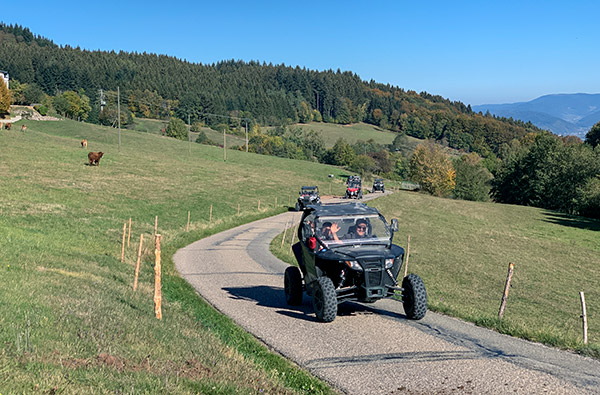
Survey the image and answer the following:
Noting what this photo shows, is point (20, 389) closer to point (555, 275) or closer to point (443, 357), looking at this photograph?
point (443, 357)

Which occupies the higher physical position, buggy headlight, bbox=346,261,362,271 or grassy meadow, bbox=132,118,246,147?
grassy meadow, bbox=132,118,246,147

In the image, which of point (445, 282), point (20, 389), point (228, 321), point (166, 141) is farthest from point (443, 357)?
point (166, 141)

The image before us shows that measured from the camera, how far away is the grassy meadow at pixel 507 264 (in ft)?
46.0

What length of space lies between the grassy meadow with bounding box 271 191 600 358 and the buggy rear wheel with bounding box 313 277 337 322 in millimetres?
3482

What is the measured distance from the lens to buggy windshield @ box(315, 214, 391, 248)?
12.2 m

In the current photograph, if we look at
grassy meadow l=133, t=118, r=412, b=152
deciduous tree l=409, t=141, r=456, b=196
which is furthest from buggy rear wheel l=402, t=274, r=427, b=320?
grassy meadow l=133, t=118, r=412, b=152

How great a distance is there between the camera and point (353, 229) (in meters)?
12.4

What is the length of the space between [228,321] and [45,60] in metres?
186

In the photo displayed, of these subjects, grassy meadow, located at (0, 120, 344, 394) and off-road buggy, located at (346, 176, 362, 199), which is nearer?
grassy meadow, located at (0, 120, 344, 394)

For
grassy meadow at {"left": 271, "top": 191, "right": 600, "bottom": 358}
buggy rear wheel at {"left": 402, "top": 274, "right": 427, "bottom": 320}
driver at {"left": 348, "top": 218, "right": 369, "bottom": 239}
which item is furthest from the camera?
grassy meadow at {"left": 271, "top": 191, "right": 600, "bottom": 358}

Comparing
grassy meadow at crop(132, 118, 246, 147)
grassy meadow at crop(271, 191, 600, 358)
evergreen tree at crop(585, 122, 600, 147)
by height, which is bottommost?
grassy meadow at crop(271, 191, 600, 358)

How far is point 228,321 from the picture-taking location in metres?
11.6

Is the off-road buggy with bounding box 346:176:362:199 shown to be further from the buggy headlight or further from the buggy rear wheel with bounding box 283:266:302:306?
the buggy headlight

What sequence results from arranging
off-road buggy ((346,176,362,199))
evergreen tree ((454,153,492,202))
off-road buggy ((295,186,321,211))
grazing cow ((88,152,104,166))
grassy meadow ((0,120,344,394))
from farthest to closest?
evergreen tree ((454,153,492,202)), off-road buggy ((346,176,362,199)), grazing cow ((88,152,104,166)), off-road buggy ((295,186,321,211)), grassy meadow ((0,120,344,394))
